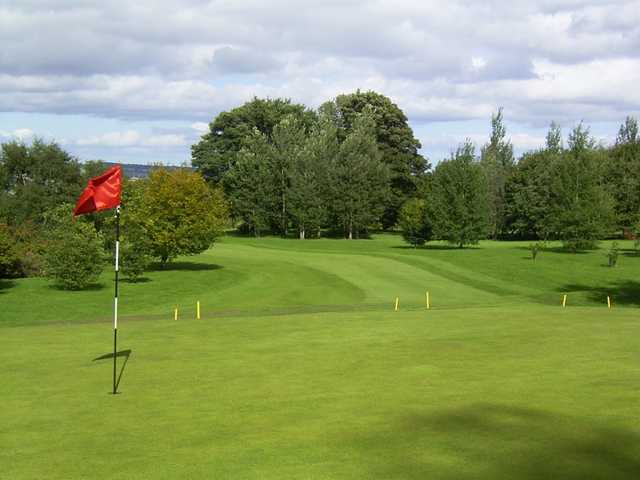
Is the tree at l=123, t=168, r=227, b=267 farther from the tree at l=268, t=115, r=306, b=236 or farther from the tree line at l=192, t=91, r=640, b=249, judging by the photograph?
the tree at l=268, t=115, r=306, b=236

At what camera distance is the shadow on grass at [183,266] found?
172ft

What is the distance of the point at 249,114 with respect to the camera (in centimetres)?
11188

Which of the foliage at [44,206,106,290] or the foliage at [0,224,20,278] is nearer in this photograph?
the foliage at [0,224,20,278]

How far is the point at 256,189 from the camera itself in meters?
92.3

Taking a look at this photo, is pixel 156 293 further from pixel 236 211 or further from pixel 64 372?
pixel 236 211

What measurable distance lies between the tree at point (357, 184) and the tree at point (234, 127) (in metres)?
20.3

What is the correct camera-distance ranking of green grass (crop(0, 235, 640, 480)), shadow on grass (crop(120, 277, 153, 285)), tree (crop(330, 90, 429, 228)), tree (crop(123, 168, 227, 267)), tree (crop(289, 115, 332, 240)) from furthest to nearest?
1. tree (crop(330, 90, 429, 228))
2. tree (crop(289, 115, 332, 240))
3. tree (crop(123, 168, 227, 267))
4. shadow on grass (crop(120, 277, 153, 285))
5. green grass (crop(0, 235, 640, 480))

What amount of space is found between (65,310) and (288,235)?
200 ft

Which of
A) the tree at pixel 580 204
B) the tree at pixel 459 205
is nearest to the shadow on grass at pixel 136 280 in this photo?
the tree at pixel 459 205

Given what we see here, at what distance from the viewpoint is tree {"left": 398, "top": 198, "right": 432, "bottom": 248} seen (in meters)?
74.8

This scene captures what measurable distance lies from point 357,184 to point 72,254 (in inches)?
2021

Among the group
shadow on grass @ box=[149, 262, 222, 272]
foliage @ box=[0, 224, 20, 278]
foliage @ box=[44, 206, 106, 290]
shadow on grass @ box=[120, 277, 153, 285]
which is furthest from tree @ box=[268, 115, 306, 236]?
foliage @ box=[0, 224, 20, 278]

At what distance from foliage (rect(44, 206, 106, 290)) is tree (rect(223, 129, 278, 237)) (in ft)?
164

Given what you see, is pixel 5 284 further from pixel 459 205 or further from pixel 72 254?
pixel 459 205
